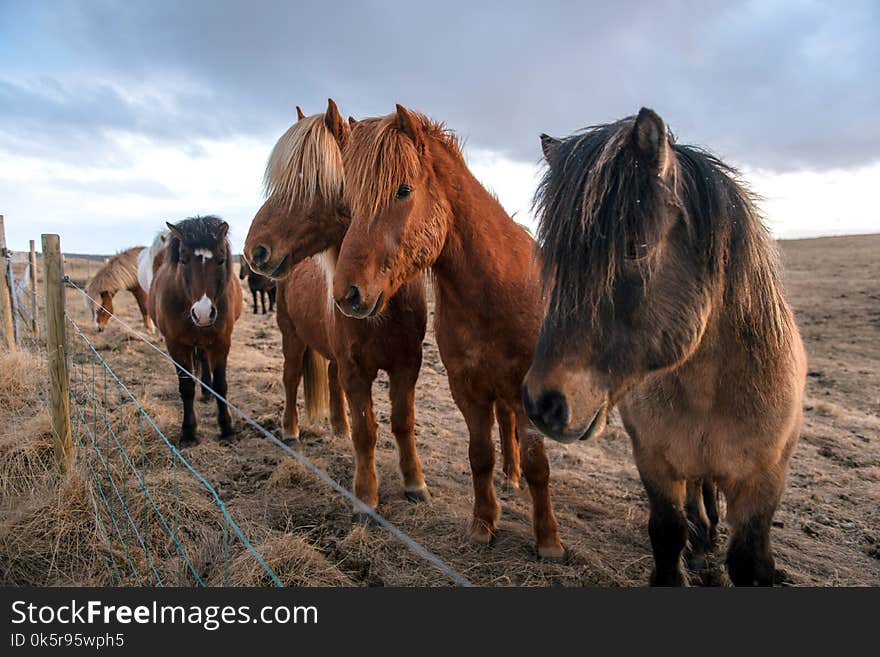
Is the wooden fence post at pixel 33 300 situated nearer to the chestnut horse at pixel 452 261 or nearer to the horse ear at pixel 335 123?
the horse ear at pixel 335 123

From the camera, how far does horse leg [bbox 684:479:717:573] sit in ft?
10.0

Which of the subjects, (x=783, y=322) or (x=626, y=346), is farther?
(x=783, y=322)

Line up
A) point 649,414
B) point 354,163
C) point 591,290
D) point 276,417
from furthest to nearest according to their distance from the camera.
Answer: point 276,417, point 354,163, point 649,414, point 591,290

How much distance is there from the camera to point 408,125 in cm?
267

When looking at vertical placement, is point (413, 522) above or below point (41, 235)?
below

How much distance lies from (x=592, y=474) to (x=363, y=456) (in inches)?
80.3

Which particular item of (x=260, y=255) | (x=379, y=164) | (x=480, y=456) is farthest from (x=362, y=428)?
(x=379, y=164)

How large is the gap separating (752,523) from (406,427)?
2.28m

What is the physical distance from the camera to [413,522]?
11.9ft

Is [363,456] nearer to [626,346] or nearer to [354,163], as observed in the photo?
[354,163]

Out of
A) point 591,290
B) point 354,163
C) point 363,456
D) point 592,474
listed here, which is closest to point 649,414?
point 591,290

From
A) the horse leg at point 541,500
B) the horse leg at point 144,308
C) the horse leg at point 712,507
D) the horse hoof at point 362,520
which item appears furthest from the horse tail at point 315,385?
the horse leg at point 144,308

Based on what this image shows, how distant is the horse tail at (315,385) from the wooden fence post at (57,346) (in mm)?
2243

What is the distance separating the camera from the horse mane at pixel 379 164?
8.32 feet
